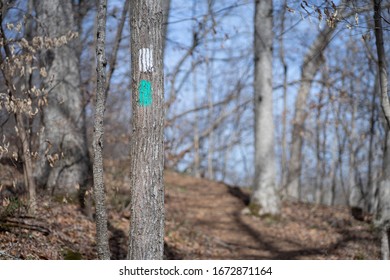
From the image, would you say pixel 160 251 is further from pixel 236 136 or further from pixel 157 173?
pixel 236 136

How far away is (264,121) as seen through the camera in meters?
14.0

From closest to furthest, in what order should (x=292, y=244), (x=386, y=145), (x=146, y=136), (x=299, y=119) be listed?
(x=146, y=136)
(x=292, y=244)
(x=386, y=145)
(x=299, y=119)

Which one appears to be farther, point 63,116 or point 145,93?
point 63,116

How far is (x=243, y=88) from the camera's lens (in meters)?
26.6

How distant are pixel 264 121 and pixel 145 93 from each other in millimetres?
8609

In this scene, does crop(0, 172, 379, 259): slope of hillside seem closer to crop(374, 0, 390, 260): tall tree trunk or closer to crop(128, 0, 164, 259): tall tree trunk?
crop(374, 0, 390, 260): tall tree trunk

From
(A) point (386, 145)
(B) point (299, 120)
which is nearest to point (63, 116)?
(A) point (386, 145)

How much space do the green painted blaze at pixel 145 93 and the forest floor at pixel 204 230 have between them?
206 cm

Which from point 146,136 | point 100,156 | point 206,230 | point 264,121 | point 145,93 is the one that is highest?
point 264,121

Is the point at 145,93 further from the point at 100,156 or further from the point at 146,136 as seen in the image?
the point at 100,156

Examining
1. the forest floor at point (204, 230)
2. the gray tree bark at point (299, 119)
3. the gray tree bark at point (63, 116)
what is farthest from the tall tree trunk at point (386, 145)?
the gray tree bark at point (299, 119)

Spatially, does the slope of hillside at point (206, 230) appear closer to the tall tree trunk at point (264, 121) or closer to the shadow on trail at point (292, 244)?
the shadow on trail at point (292, 244)

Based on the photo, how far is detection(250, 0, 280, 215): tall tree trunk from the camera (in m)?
13.7
